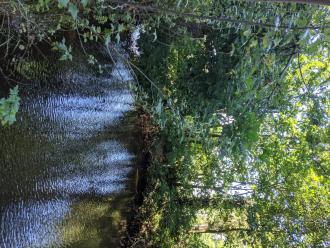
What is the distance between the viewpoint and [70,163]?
628 cm

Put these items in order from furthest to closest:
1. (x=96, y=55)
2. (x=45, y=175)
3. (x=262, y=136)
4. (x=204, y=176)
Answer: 1. (x=204, y=176)
2. (x=262, y=136)
3. (x=96, y=55)
4. (x=45, y=175)

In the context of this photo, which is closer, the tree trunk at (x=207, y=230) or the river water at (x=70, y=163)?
the river water at (x=70, y=163)

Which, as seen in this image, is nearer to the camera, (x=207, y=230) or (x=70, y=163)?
(x=70, y=163)

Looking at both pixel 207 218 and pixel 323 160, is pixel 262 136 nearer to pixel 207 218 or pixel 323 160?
pixel 323 160

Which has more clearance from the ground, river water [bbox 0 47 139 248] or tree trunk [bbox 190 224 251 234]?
river water [bbox 0 47 139 248]

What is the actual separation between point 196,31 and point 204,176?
126 inches

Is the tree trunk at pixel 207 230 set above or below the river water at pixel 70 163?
below

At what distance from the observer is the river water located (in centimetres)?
526

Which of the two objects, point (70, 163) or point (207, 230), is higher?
point (70, 163)

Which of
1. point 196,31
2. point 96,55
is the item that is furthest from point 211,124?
point 96,55

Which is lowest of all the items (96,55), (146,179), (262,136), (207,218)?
(207,218)

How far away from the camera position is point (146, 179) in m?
7.60

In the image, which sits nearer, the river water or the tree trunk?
the river water

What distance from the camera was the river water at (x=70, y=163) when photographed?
5258 mm
